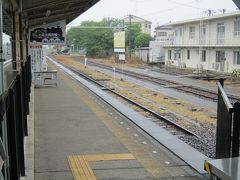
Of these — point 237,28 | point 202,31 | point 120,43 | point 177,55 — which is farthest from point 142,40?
point 120,43

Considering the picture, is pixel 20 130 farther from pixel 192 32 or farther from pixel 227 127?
pixel 192 32

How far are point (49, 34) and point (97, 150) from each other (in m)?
17.9

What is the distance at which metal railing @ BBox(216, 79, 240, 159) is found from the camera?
5121 mm

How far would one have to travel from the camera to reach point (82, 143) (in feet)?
29.2

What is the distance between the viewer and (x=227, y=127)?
539 centimetres

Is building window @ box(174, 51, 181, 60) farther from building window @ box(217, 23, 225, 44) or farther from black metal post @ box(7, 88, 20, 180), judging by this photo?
black metal post @ box(7, 88, 20, 180)

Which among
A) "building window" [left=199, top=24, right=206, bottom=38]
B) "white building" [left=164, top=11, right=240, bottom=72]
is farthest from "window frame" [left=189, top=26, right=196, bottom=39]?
"building window" [left=199, top=24, right=206, bottom=38]

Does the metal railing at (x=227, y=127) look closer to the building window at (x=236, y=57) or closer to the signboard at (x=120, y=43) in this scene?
the signboard at (x=120, y=43)

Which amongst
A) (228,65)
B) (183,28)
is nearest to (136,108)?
(228,65)

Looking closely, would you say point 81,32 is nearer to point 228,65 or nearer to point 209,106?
point 228,65

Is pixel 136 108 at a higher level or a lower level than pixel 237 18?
lower

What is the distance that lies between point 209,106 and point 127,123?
22.1 ft

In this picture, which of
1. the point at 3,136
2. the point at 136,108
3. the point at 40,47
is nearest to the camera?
the point at 3,136

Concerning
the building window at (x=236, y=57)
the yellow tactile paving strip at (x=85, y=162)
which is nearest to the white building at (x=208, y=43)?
the building window at (x=236, y=57)
